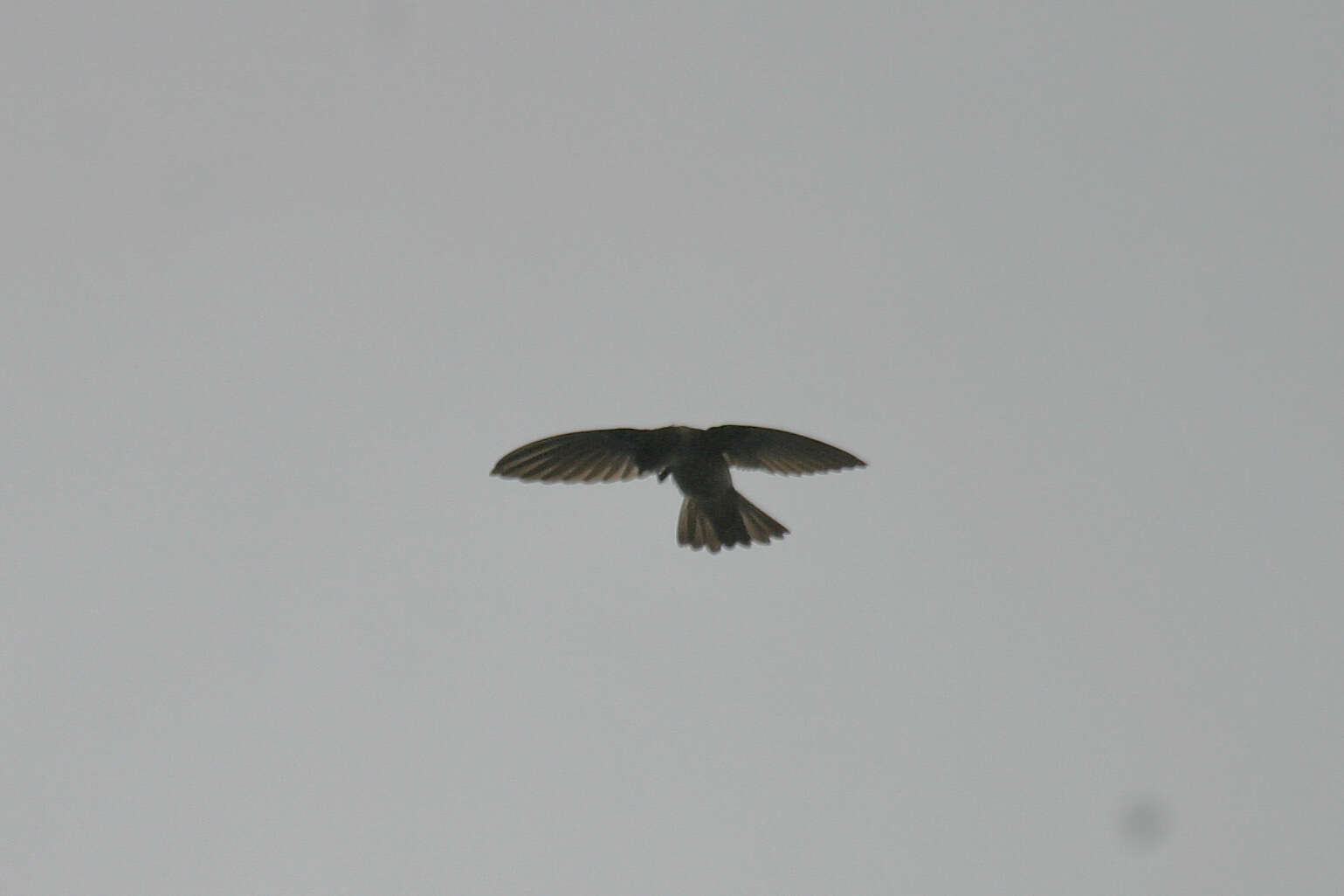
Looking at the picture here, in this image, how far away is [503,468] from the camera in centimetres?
800

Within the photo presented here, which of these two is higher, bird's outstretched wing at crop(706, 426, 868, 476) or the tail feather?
bird's outstretched wing at crop(706, 426, 868, 476)

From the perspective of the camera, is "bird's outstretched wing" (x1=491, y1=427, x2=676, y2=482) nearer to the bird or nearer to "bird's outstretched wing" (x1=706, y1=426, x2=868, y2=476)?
the bird

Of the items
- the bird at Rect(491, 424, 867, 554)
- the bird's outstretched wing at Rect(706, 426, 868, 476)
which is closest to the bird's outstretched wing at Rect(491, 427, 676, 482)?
the bird at Rect(491, 424, 867, 554)

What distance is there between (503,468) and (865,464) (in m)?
2.03

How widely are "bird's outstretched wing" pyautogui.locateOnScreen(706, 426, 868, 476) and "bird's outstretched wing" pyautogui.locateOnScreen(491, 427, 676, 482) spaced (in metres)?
0.33

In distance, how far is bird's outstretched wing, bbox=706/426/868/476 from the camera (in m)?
8.09

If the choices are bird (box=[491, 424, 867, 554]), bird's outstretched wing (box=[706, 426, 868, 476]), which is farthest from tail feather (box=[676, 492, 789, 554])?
bird's outstretched wing (box=[706, 426, 868, 476])

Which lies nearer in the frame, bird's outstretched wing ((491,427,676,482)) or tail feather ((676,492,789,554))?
bird's outstretched wing ((491,427,676,482))

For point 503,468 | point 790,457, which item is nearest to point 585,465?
point 503,468

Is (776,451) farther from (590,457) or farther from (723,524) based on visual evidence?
(590,457)

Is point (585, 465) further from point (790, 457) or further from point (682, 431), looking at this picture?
point (790, 457)

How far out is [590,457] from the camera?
821cm

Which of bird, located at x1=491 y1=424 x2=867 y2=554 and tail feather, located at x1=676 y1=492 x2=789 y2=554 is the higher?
bird, located at x1=491 y1=424 x2=867 y2=554

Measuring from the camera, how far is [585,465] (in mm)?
8211
